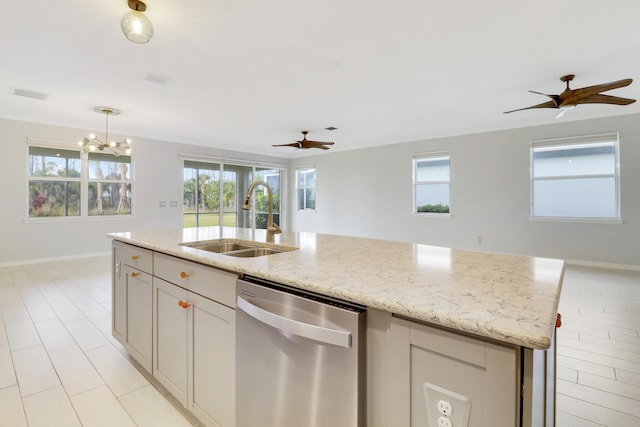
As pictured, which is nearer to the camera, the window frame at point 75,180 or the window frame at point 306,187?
the window frame at point 75,180

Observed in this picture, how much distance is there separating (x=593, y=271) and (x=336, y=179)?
5457 millimetres

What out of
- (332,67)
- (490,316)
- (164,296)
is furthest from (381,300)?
(332,67)

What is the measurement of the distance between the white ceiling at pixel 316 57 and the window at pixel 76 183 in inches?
28.3

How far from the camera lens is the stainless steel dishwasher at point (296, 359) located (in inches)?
34.0

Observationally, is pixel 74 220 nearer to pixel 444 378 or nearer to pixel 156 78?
pixel 156 78

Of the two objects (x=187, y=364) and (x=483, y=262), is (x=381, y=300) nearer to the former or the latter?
(x=483, y=262)

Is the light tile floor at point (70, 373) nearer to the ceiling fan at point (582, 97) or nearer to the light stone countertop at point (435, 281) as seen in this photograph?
the light stone countertop at point (435, 281)

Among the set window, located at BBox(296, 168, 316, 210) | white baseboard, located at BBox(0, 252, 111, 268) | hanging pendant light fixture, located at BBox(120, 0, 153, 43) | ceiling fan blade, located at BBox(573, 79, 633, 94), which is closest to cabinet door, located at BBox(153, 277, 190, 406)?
hanging pendant light fixture, located at BBox(120, 0, 153, 43)

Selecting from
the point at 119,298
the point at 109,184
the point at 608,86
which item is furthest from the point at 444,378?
the point at 109,184

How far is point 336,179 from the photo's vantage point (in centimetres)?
811

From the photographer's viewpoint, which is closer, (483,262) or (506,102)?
(483,262)

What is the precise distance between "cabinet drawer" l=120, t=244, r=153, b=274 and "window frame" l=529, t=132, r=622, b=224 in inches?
237

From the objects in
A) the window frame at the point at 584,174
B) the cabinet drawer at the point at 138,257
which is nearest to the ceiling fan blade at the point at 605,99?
the window frame at the point at 584,174

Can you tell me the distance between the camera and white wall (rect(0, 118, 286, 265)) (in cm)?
496
